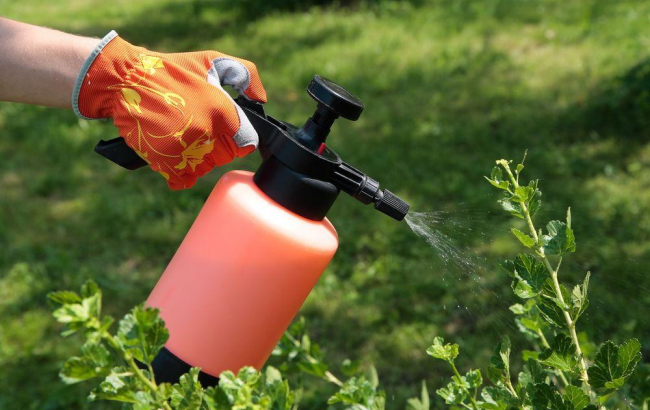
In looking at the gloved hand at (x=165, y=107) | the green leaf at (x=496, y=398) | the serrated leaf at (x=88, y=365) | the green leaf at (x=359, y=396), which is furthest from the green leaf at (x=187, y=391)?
the gloved hand at (x=165, y=107)

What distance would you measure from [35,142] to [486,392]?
4231mm

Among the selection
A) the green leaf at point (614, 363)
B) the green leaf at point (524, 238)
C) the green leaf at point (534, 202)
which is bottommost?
the green leaf at point (614, 363)

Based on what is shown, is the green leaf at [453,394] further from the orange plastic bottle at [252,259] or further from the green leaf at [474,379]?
the orange plastic bottle at [252,259]

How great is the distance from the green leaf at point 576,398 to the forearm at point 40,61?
121cm

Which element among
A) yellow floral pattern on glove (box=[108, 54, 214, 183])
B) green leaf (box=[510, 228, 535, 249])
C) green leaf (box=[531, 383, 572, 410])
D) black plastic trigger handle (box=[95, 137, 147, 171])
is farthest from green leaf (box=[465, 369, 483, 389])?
black plastic trigger handle (box=[95, 137, 147, 171])

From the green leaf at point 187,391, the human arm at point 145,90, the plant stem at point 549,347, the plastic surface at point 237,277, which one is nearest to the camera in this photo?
the green leaf at point 187,391

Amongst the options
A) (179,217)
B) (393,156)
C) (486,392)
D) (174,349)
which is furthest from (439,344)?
(393,156)

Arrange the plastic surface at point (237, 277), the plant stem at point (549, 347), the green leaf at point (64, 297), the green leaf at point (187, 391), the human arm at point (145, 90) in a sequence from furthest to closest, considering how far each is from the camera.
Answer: the human arm at point (145, 90) → the plastic surface at point (237, 277) → the plant stem at point (549, 347) → the green leaf at point (187, 391) → the green leaf at point (64, 297)

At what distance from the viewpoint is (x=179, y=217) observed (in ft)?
12.4

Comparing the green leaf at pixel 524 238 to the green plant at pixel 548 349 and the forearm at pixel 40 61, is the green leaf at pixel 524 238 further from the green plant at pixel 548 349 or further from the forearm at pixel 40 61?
the forearm at pixel 40 61

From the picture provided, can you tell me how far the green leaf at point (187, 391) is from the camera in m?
0.93

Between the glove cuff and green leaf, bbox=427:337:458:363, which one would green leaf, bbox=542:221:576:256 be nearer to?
green leaf, bbox=427:337:458:363

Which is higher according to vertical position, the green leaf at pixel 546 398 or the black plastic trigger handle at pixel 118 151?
the green leaf at pixel 546 398

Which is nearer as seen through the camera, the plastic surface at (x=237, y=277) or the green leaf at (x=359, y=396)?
the green leaf at (x=359, y=396)
